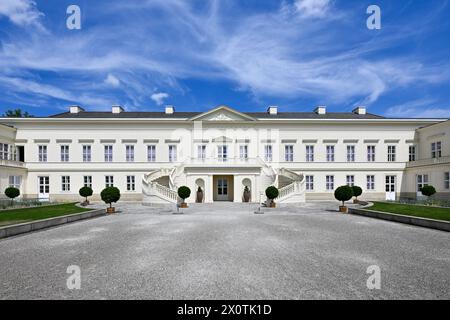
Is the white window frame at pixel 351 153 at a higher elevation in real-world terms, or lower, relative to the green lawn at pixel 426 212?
higher

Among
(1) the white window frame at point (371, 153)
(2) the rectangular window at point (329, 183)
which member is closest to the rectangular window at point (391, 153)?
(1) the white window frame at point (371, 153)

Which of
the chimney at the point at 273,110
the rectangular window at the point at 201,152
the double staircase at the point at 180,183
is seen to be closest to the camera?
the double staircase at the point at 180,183

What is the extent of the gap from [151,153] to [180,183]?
271 inches

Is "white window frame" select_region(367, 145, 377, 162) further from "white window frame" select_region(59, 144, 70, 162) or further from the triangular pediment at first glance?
"white window frame" select_region(59, 144, 70, 162)

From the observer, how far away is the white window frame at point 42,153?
99.9 feet

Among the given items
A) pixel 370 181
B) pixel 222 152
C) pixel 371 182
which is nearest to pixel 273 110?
pixel 222 152

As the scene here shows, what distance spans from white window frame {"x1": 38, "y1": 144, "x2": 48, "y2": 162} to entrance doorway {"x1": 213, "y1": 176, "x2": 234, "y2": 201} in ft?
73.1

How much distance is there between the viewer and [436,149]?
28.6 meters

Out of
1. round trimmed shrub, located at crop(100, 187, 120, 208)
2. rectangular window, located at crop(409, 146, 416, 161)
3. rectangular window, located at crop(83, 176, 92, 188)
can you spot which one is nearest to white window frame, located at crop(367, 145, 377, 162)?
rectangular window, located at crop(409, 146, 416, 161)

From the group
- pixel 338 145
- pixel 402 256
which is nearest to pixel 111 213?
pixel 402 256

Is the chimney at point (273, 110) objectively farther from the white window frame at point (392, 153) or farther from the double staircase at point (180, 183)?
the white window frame at point (392, 153)

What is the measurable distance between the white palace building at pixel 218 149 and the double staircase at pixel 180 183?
201 centimetres
